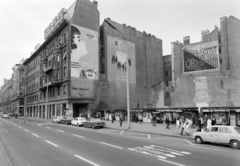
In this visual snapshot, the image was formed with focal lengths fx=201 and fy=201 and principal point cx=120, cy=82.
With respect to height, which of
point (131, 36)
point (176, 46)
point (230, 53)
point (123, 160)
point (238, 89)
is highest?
point (131, 36)

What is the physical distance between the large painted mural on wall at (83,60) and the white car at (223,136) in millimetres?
36076

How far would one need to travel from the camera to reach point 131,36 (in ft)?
203

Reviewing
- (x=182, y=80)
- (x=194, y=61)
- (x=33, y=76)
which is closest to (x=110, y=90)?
(x=182, y=80)

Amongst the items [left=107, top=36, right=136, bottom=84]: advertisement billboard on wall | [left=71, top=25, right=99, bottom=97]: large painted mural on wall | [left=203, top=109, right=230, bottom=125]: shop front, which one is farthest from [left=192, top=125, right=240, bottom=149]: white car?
[left=107, top=36, right=136, bottom=84]: advertisement billboard on wall

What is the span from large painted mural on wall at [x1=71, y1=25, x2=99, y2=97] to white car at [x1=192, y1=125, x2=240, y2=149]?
36.1 meters

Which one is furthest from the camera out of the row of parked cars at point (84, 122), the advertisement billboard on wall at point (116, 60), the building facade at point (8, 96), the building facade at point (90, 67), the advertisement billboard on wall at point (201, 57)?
the building facade at point (8, 96)

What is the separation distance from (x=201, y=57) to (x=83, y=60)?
2724cm

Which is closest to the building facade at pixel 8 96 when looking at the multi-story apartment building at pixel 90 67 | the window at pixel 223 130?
the multi-story apartment building at pixel 90 67

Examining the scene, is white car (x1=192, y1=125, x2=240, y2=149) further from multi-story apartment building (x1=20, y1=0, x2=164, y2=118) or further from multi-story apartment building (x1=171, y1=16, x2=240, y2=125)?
multi-story apartment building (x1=20, y1=0, x2=164, y2=118)

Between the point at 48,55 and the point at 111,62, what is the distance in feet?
64.4

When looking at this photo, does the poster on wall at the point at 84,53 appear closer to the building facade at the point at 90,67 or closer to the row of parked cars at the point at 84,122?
the building facade at the point at 90,67

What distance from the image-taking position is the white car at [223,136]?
1256 cm

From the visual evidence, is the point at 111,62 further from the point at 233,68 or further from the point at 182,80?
the point at 233,68

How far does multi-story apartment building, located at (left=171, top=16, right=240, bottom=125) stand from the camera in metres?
41.2
